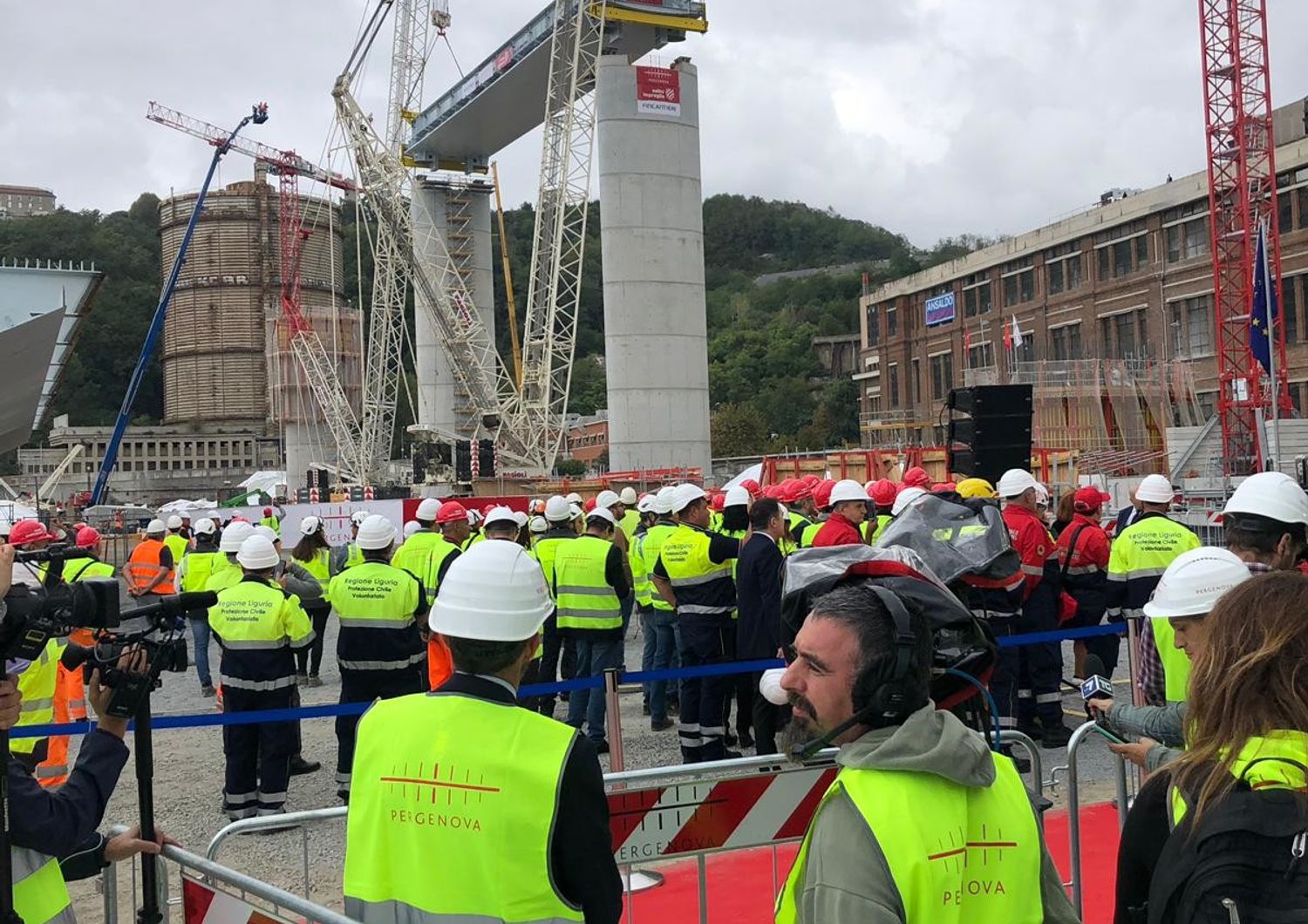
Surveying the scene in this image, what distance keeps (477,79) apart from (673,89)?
17.3m

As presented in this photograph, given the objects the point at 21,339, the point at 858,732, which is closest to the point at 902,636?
the point at 858,732

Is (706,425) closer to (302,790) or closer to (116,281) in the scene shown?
(302,790)

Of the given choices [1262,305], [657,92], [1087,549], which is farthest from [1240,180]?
[1087,549]

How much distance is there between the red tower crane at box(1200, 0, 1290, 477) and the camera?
3997 centimetres

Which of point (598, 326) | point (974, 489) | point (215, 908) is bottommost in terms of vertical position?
point (215, 908)

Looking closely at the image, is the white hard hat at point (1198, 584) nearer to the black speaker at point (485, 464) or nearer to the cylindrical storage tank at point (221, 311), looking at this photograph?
the black speaker at point (485, 464)

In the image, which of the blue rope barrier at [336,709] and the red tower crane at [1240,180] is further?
the red tower crane at [1240,180]

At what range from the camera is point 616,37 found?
41969mm

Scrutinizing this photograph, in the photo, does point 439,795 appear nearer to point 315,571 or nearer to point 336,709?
point 336,709

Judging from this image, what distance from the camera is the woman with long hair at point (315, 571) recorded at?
12883mm

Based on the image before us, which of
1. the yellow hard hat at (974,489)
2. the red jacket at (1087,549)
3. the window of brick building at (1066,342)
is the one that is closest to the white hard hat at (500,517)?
the yellow hard hat at (974,489)

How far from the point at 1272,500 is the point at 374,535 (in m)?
5.88

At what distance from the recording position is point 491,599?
9.34 ft

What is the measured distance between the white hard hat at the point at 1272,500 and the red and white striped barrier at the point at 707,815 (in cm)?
208
